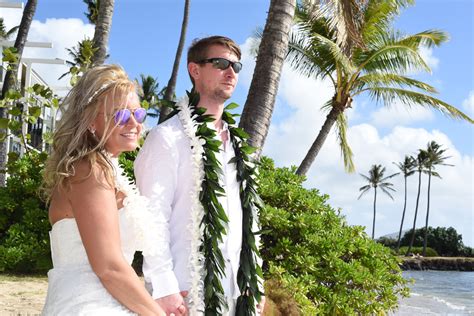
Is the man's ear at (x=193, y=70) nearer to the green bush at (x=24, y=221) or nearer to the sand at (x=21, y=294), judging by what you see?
the sand at (x=21, y=294)

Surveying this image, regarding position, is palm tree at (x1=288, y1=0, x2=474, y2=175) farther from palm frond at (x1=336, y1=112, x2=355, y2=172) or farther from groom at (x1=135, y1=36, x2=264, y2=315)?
groom at (x1=135, y1=36, x2=264, y2=315)

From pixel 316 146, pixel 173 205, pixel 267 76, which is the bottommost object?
pixel 173 205

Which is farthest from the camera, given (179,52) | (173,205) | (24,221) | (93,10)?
(179,52)

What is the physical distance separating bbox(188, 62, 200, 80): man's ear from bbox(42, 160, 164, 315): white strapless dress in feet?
3.76

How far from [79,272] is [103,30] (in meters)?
9.29

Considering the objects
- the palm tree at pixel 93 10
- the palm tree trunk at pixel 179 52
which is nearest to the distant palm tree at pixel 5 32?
the palm tree at pixel 93 10

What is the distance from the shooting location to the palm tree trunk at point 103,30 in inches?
419

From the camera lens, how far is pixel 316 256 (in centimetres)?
720

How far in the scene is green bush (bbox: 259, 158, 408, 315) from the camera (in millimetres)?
6801

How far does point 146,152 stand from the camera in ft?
10.3

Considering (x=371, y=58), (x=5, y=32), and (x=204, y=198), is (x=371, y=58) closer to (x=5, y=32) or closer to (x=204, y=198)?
(x=204, y=198)

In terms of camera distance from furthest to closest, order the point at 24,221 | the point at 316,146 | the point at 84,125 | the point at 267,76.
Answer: the point at 316,146, the point at 24,221, the point at 267,76, the point at 84,125

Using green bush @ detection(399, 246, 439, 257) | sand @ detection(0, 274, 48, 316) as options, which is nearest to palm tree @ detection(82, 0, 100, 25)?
sand @ detection(0, 274, 48, 316)

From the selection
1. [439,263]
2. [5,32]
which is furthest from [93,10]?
[439,263]
